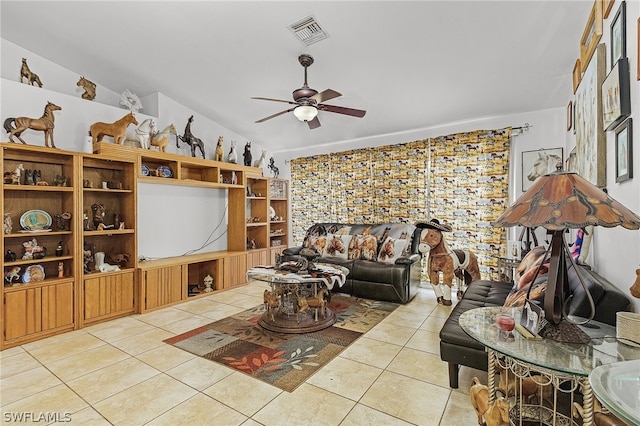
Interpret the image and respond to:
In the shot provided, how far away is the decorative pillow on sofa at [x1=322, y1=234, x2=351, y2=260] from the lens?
16.5 ft

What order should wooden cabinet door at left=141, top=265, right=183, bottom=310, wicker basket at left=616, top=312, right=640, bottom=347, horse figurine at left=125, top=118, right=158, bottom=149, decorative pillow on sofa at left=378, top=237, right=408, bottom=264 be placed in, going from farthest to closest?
decorative pillow on sofa at left=378, top=237, right=408, bottom=264 → horse figurine at left=125, top=118, right=158, bottom=149 → wooden cabinet door at left=141, top=265, right=183, bottom=310 → wicker basket at left=616, top=312, right=640, bottom=347

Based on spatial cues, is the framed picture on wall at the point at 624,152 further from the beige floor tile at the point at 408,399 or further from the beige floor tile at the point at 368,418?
the beige floor tile at the point at 368,418

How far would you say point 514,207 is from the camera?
4.90 ft

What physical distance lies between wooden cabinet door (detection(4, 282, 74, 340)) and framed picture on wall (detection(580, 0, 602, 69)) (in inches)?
209

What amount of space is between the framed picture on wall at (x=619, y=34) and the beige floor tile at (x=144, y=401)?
3.54m

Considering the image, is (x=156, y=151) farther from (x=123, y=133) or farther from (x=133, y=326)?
(x=133, y=326)

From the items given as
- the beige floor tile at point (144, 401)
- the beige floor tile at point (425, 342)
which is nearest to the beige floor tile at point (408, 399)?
the beige floor tile at point (425, 342)

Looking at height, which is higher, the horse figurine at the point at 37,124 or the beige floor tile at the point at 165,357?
the horse figurine at the point at 37,124

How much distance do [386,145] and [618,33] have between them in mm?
3622

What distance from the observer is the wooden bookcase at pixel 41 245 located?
3.00 m

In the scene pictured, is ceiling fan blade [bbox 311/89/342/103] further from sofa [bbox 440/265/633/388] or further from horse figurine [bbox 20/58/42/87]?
horse figurine [bbox 20/58/42/87]

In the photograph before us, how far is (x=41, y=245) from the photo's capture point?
136 inches

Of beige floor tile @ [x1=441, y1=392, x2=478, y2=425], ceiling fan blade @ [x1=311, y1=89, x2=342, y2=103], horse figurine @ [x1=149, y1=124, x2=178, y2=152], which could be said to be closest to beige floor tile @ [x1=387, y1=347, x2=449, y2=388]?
beige floor tile @ [x1=441, y1=392, x2=478, y2=425]

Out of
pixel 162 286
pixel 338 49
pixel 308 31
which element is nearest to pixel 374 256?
pixel 338 49
